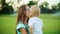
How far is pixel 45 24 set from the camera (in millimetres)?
2051

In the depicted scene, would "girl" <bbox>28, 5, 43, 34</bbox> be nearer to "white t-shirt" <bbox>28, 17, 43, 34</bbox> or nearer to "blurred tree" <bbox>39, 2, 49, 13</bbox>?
"white t-shirt" <bbox>28, 17, 43, 34</bbox>

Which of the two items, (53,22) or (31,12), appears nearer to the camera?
(31,12)

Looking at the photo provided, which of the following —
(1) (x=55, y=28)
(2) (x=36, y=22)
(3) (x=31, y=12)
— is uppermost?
(3) (x=31, y=12)

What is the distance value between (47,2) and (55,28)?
36 cm

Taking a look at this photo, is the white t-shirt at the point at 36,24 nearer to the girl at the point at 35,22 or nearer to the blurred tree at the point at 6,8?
the girl at the point at 35,22

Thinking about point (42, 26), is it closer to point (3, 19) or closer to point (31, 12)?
point (31, 12)

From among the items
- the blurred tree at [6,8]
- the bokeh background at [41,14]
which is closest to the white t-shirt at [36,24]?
the bokeh background at [41,14]

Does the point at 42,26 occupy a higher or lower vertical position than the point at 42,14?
lower

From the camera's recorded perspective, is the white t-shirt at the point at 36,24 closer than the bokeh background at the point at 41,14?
Yes

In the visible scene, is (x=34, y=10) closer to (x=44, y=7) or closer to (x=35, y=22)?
(x=35, y=22)

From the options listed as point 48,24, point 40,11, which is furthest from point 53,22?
point 40,11

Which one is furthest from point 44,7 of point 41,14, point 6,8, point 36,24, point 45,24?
point 6,8

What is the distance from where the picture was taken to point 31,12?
1.85 metres

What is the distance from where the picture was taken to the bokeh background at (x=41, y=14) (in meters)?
2.04
